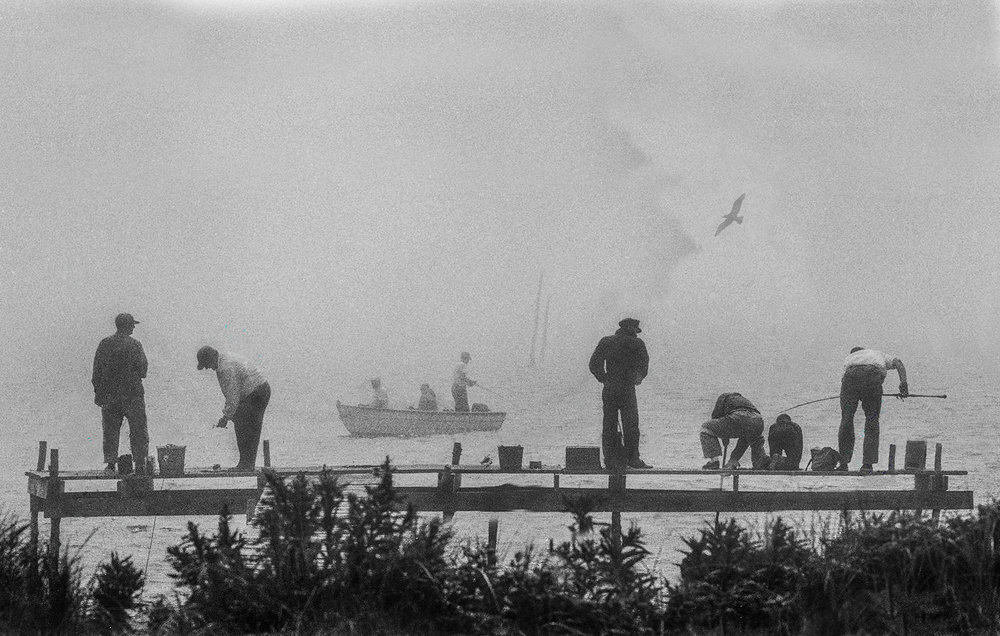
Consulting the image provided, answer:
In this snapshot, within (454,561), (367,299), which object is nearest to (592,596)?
(454,561)

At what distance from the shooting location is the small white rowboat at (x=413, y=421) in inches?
1166

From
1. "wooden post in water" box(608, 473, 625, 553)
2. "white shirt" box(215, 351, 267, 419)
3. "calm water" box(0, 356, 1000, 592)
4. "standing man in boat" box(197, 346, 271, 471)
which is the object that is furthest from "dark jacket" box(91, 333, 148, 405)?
"wooden post in water" box(608, 473, 625, 553)

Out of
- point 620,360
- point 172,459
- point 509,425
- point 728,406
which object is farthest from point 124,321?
point 509,425

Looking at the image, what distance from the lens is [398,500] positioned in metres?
6.69

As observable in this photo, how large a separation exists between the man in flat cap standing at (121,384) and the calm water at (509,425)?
2.94ft

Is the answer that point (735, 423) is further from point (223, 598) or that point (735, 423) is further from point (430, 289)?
point (430, 289)

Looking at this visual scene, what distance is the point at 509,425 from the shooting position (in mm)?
38438

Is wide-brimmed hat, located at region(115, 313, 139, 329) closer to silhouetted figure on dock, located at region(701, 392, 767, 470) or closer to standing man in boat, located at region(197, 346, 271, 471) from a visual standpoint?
standing man in boat, located at region(197, 346, 271, 471)

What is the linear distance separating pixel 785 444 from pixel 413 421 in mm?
16905

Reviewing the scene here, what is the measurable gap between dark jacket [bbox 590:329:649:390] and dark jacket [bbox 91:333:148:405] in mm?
3999

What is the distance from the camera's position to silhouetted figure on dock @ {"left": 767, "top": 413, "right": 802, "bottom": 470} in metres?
13.3

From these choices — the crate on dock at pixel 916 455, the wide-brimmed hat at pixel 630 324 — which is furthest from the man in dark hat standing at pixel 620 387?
the crate on dock at pixel 916 455

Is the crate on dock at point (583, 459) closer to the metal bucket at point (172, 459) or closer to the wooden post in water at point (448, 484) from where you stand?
the wooden post in water at point (448, 484)

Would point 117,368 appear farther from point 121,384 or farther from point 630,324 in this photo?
point 630,324
